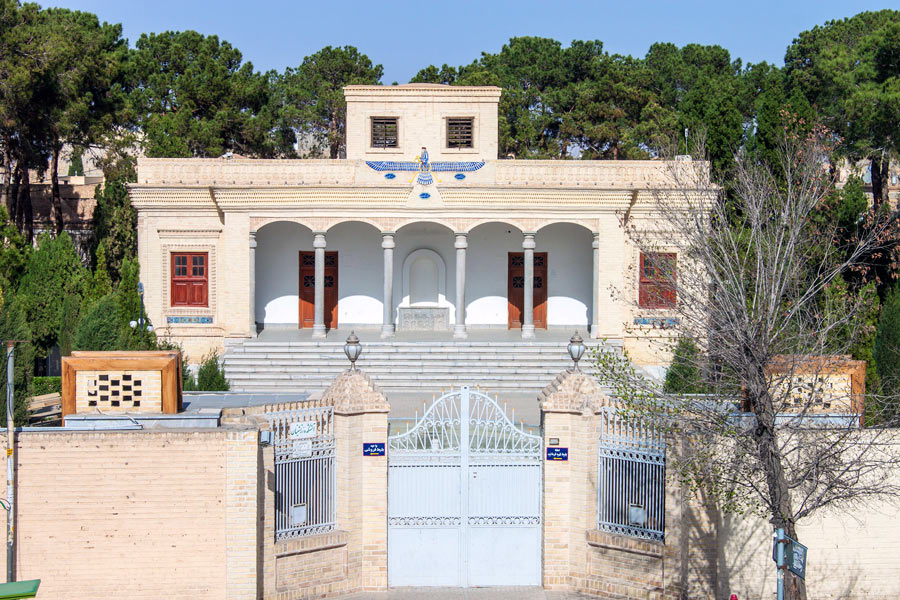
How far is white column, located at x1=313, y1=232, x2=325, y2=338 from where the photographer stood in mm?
27422

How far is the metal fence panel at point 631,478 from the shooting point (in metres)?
13.3

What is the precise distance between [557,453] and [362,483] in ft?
9.22

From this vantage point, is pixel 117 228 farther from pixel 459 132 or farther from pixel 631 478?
pixel 631 478

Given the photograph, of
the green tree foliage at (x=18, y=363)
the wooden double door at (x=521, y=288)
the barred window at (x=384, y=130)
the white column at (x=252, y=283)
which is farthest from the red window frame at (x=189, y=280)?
the wooden double door at (x=521, y=288)

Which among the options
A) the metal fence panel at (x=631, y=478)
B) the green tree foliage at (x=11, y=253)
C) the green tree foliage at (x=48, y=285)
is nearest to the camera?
the metal fence panel at (x=631, y=478)

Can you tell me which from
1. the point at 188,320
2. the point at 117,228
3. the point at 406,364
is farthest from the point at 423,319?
the point at 117,228

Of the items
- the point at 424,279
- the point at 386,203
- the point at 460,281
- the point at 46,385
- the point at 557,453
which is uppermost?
the point at 386,203

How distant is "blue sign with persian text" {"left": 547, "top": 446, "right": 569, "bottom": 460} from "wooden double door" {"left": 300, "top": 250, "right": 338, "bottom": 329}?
17051 mm

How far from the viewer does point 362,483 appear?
1388cm

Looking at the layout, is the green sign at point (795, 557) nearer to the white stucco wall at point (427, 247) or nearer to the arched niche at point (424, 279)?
the white stucco wall at point (427, 247)

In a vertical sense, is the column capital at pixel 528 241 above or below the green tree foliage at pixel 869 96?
below

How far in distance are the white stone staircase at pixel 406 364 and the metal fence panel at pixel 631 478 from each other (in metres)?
10.2

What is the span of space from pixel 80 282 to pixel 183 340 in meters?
3.33

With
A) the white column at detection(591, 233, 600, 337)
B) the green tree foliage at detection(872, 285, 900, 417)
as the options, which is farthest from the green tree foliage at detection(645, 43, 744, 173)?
the green tree foliage at detection(872, 285, 900, 417)
